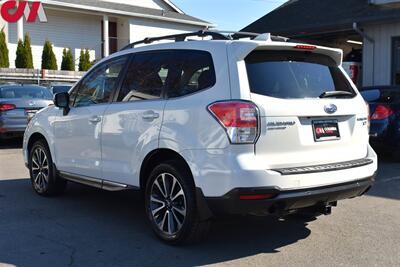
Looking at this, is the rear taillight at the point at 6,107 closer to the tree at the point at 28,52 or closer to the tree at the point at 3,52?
the tree at the point at 3,52

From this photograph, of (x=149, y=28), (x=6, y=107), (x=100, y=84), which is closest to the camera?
(x=100, y=84)

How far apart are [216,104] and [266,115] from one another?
1.40ft

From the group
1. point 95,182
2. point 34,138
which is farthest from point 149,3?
point 95,182

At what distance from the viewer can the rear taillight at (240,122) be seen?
4535 mm

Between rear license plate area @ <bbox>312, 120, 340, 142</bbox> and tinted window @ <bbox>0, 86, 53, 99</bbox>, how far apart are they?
31.7ft

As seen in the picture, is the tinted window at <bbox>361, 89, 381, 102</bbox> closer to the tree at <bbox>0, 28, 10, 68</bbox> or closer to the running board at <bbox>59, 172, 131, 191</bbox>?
the running board at <bbox>59, 172, 131, 191</bbox>

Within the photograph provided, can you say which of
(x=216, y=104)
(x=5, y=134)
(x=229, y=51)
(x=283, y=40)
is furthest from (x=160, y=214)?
(x=5, y=134)

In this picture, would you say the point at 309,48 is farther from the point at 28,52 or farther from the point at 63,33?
the point at 63,33

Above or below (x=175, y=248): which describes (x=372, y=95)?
above

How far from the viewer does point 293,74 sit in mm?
5062

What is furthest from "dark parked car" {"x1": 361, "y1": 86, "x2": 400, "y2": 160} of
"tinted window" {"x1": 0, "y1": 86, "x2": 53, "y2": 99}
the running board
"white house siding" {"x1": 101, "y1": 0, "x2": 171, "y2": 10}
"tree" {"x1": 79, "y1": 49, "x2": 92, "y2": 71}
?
"white house siding" {"x1": 101, "y1": 0, "x2": 171, "y2": 10}

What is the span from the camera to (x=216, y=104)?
468 cm

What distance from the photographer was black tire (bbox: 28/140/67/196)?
23.4 feet

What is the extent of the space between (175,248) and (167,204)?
42 centimetres
